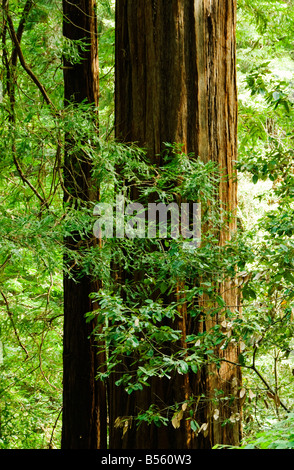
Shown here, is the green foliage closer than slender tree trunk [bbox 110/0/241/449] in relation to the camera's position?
Yes

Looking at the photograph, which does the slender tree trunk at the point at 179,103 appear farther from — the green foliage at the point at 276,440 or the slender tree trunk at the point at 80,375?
the green foliage at the point at 276,440

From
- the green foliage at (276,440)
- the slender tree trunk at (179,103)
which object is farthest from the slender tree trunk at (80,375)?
the green foliage at (276,440)

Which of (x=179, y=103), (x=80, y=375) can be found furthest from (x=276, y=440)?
(x=80, y=375)

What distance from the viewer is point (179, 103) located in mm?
3826

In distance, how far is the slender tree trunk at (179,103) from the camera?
3656mm

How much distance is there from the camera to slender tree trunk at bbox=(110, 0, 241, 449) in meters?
3.66

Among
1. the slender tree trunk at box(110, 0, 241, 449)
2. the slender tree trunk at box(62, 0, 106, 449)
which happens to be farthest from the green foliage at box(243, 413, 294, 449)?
the slender tree trunk at box(62, 0, 106, 449)

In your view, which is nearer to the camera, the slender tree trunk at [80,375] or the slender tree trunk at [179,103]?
the slender tree trunk at [179,103]

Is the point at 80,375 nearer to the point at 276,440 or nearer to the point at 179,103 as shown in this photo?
the point at 179,103

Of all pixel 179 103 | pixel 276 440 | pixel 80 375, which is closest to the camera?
pixel 276 440

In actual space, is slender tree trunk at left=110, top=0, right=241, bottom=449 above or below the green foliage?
above

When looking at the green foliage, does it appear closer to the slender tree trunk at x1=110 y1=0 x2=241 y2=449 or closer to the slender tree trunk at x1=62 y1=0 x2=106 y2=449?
the slender tree trunk at x1=110 y1=0 x2=241 y2=449
